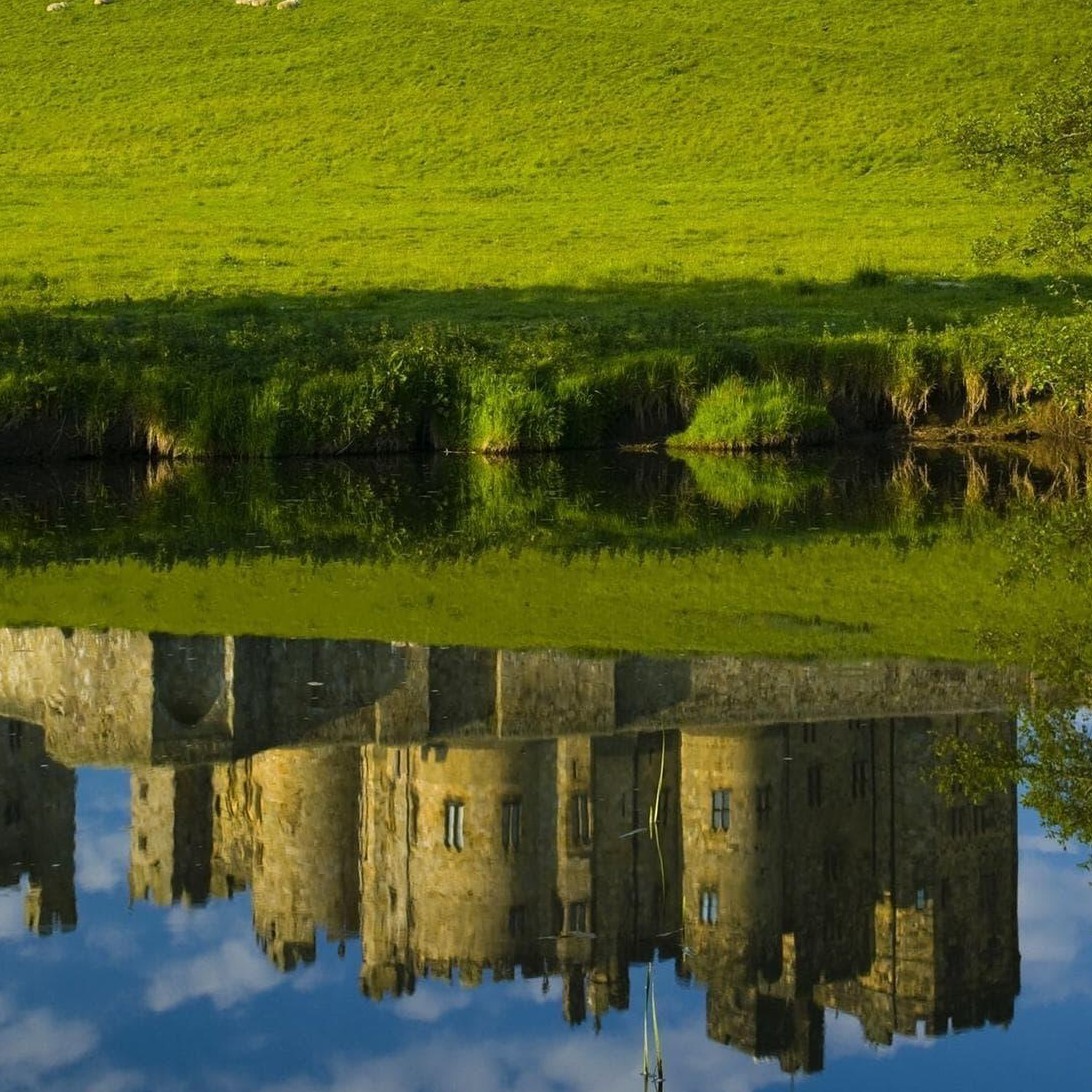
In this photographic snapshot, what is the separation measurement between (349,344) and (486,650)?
1533 centimetres

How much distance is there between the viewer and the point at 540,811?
710 inches

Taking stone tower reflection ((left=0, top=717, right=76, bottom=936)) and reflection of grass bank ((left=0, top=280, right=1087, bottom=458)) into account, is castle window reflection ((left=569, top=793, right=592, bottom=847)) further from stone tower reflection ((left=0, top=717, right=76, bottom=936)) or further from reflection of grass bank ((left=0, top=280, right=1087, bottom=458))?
reflection of grass bank ((left=0, top=280, right=1087, bottom=458))

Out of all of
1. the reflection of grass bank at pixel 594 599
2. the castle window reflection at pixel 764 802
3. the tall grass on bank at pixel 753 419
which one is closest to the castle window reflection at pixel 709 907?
the castle window reflection at pixel 764 802

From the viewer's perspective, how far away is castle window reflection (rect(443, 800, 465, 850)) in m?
17.8

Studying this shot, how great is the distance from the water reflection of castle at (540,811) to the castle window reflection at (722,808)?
0.03 meters

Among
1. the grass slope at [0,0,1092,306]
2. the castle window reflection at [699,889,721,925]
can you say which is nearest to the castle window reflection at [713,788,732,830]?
the castle window reflection at [699,889,721,925]

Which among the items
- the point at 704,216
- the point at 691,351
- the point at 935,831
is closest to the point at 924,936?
the point at 935,831

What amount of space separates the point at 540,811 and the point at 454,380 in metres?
15.6

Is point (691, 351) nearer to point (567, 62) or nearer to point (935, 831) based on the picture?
point (935, 831)

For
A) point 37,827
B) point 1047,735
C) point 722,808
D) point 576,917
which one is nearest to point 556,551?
point 722,808

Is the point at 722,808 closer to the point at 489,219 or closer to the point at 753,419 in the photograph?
the point at 753,419

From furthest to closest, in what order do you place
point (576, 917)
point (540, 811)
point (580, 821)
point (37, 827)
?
point (540, 811)
point (580, 821)
point (37, 827)
point (576, 917)

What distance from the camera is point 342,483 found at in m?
30.0

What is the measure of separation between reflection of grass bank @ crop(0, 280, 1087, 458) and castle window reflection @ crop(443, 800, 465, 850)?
1393 cm
